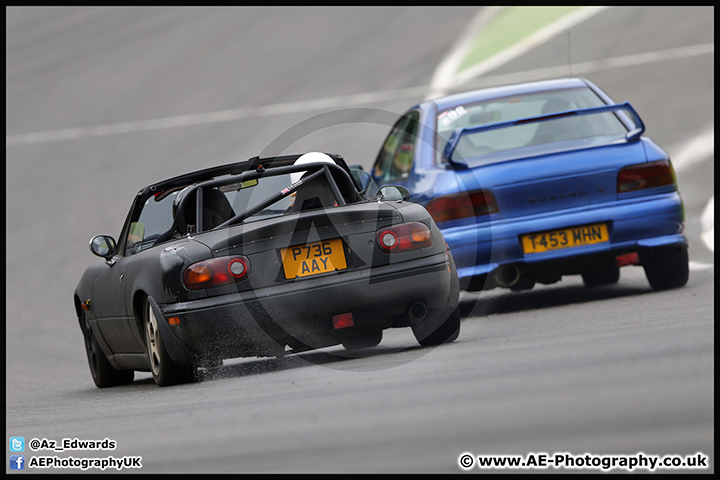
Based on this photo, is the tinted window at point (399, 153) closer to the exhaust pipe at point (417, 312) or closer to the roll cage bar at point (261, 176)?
the roll cage bar at point (261, 176)

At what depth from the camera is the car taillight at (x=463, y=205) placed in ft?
28.3

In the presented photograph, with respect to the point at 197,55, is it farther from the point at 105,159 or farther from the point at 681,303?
the point at 681,303

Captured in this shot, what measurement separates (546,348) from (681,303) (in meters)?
1.76

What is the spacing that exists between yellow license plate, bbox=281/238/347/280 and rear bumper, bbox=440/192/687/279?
200 cm

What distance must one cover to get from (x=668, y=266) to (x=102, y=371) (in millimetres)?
4037

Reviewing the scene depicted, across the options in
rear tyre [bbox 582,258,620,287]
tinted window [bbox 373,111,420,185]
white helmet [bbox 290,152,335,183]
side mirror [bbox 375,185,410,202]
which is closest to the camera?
side mirror [bbox 375,185,410,202]

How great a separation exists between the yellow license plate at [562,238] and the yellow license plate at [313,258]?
219 centimetres

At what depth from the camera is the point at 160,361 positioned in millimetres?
7004

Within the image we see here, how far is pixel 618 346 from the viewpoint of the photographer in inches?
248

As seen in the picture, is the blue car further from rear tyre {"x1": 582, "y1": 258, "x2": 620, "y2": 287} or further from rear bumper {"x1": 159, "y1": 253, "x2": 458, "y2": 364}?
rear bumper {"x1": 159, "y1": 253, "x2": 458, "y2": 364}

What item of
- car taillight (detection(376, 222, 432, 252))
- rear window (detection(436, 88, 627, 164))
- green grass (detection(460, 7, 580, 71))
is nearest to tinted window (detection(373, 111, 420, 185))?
rear window (detection(436, 88, 627, 164))

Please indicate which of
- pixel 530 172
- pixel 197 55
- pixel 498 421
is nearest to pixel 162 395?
pixel 498 421

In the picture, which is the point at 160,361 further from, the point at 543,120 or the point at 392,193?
the point at 543,120

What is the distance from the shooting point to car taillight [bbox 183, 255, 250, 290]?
22.0 ft
